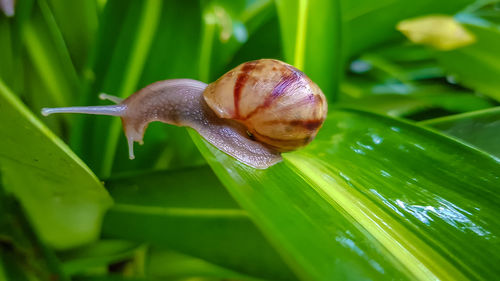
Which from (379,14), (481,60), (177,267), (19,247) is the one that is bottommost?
(177,267)

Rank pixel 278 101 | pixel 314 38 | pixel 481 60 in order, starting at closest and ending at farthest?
pixel 278 101 → pixel 314 38 → pixel 481 60

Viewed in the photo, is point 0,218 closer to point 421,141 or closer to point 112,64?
point 112,64

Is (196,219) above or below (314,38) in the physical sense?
below

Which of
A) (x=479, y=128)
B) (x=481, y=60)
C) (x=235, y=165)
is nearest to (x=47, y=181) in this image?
(x=235, y=165)

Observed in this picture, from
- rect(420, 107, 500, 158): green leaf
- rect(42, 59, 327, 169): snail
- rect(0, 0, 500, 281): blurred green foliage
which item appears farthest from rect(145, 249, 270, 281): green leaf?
rect(420, 107, 500, 158): green leaf

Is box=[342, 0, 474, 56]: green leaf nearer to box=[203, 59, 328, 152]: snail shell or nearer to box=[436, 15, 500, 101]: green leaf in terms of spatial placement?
box=[436, 15, 500, 101]: green leaf

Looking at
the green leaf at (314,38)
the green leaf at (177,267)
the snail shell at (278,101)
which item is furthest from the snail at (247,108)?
the green leaf at (177,267)

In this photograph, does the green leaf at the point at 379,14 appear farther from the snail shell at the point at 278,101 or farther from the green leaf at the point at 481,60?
the snail shell at the point at 278,101

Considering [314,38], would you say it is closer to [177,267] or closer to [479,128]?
[479,128]

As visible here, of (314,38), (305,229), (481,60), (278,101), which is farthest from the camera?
(481,60)

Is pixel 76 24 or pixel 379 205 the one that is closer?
pixel 379 205
